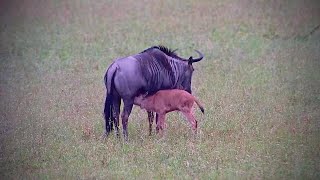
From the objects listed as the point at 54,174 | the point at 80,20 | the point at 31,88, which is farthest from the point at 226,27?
the point at 54,174

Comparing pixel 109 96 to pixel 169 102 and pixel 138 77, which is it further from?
pixel 169 102

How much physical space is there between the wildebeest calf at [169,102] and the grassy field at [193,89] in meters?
0.28

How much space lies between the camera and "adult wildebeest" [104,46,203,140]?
805 centimetres

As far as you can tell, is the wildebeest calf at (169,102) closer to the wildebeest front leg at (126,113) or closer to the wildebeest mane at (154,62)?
the wildebeest front leg at (126,113)

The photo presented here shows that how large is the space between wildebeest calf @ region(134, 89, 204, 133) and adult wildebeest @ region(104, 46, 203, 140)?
5.6 inches

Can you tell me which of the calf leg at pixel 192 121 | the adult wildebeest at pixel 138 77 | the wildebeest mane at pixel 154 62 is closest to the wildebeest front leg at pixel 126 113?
the adult wildebeest at pixel 138 77

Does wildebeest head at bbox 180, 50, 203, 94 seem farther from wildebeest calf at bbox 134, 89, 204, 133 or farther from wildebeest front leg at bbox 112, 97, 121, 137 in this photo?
wildebeest front leg at bbox 112, 97, 121, 137

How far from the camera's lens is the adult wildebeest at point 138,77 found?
8.05 metres

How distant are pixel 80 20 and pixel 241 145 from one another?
10.7 m

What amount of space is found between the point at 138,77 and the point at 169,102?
510 mm

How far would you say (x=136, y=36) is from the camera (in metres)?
16.0

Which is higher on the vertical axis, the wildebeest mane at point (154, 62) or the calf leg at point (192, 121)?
the wildebeest mane at point (154, 62)

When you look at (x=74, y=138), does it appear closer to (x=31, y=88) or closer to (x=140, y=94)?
(x=140, y=94)

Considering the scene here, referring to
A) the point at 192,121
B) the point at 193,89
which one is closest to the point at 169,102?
the point at 192,121
